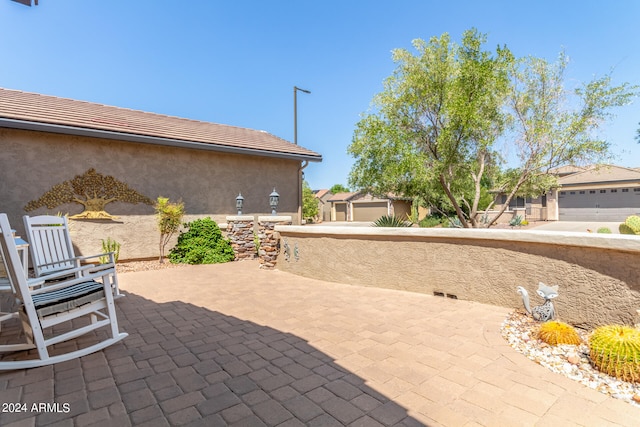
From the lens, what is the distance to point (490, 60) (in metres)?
8.81

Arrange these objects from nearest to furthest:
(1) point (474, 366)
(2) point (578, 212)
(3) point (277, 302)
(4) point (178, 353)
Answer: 1. (1) point (474, 366)
2. (4) point (178, 353)
3. (3) point (277, 302)
4. (2) point (578, 212)

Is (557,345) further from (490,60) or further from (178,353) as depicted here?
(490,60)

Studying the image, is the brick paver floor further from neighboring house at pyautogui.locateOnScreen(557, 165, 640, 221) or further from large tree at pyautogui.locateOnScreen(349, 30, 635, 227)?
neighboring house at pyautogui.locateOnScreen(557, 165, 640, 221)

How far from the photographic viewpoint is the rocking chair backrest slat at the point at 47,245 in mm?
4391

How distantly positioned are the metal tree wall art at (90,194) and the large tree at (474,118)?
7711mm

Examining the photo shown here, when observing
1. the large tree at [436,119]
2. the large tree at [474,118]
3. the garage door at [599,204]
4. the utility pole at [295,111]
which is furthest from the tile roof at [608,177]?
the utility pole at [295,111]

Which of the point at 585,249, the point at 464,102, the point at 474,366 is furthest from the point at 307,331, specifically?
the point at 464,102

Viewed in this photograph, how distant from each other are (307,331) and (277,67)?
49.6 feet

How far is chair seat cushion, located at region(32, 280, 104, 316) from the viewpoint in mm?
3000

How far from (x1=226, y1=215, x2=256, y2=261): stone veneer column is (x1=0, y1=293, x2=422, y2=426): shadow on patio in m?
6.25

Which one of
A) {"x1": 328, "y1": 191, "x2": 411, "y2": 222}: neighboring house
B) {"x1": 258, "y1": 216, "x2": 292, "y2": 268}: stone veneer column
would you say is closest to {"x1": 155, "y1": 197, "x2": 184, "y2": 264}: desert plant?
{"x1": 258, "y1": 216, "x2": 292, "y2": 268}: stone veneer column

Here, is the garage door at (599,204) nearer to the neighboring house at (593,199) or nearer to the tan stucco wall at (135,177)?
the neighboring house at (593,199)

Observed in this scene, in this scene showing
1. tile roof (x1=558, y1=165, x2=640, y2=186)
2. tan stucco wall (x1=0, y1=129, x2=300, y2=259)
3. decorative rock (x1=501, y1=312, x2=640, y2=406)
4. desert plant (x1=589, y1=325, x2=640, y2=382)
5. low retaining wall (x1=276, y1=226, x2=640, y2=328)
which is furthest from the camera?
tile roof (x1=558, y1=165, x2=640, y2=186)

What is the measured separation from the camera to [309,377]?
282 centimetres
